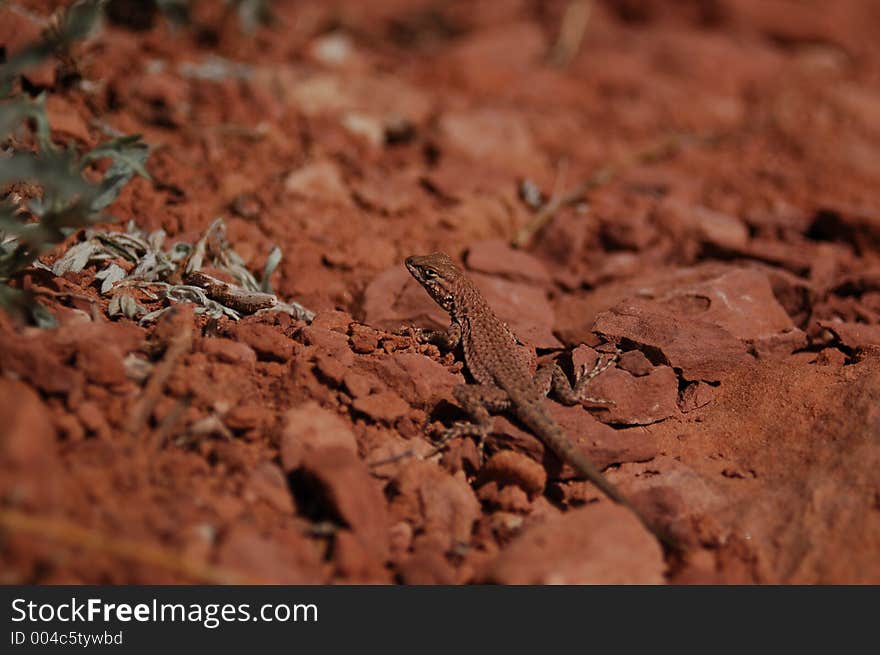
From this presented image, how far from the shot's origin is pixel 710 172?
9008 millimetres

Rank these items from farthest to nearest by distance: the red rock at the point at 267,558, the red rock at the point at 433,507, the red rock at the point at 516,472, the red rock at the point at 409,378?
the red rock at the point at 409,378, the red rock at the point at 516,472, the red rock at the point at 433,507, the red rock at the point at 267,558

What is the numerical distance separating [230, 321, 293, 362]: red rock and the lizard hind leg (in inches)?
46.3

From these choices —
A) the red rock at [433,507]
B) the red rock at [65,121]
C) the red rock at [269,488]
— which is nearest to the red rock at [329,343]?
the red rock at [433,507]

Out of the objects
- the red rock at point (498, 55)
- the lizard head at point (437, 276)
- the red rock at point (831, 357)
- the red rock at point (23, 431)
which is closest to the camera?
the red rock at point (23, 431)

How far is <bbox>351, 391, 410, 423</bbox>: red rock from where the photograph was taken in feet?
15.0

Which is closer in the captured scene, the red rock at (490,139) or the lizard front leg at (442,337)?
the lizard front leg at (442,337)

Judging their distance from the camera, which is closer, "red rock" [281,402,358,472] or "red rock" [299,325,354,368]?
"red rock" [281,402,358,472]

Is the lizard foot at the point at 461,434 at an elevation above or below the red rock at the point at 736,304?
below

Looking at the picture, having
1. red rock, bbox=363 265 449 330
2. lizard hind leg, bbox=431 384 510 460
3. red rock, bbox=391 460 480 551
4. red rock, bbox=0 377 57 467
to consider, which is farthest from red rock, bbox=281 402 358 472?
red rock, bbox=363 265 449 330

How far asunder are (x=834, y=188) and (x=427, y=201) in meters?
5.19

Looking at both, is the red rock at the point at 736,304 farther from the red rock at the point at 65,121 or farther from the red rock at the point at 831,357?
the red rock at the point at 65,121

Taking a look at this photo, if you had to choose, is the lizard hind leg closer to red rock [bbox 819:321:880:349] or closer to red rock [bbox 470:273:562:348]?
red rock [bbox 470:273:562:348]

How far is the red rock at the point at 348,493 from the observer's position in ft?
12.5

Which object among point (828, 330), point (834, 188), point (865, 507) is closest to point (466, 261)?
point (828, 330)
